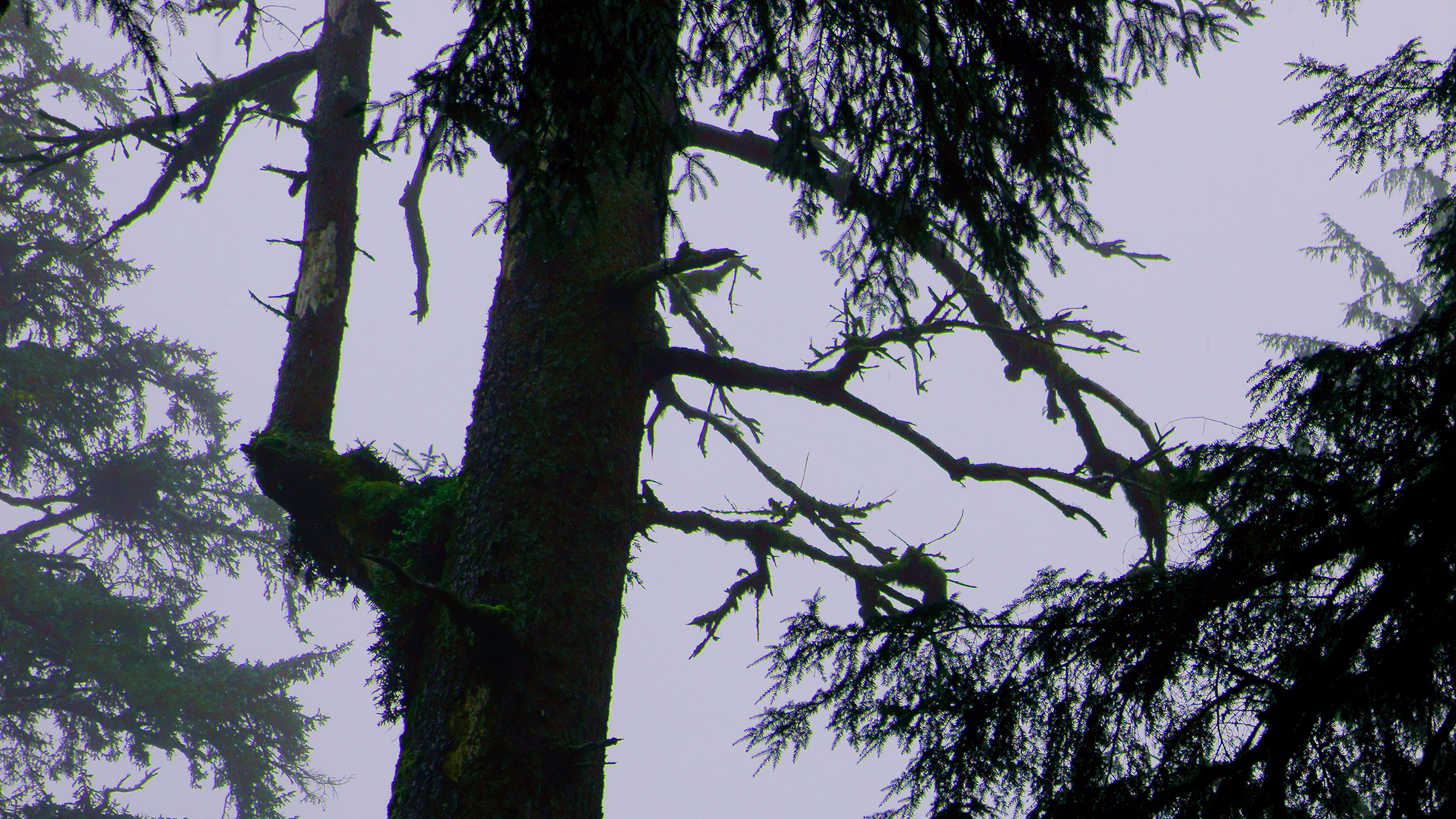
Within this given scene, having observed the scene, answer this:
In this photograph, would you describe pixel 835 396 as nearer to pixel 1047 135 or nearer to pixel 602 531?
pixel 602 531

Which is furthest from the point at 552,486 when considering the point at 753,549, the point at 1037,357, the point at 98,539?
the point at 98,539

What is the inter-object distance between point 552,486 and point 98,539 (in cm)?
1885

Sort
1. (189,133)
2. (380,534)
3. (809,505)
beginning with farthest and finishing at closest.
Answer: (189,133), (809,505), (380,534)

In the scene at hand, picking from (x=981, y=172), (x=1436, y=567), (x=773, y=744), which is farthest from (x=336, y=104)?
(x=1436, y=567)

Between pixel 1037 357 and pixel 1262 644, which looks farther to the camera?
pixel 1037 357

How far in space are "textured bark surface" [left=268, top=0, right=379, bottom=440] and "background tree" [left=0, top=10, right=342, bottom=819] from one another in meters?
13.3

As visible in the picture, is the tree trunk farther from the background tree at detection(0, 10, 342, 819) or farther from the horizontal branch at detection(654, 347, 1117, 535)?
the background tree at detection(0, 10, 342, 819)

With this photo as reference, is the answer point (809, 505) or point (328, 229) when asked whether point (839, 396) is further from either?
point (328, 229)

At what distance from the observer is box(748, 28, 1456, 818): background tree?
1.95 metres

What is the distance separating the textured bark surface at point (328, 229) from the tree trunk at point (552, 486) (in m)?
1.38

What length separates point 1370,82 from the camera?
2.79 metres

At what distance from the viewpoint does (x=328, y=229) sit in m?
5.57

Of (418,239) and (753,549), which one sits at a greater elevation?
(418,239)

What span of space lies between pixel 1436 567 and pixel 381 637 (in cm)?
389
